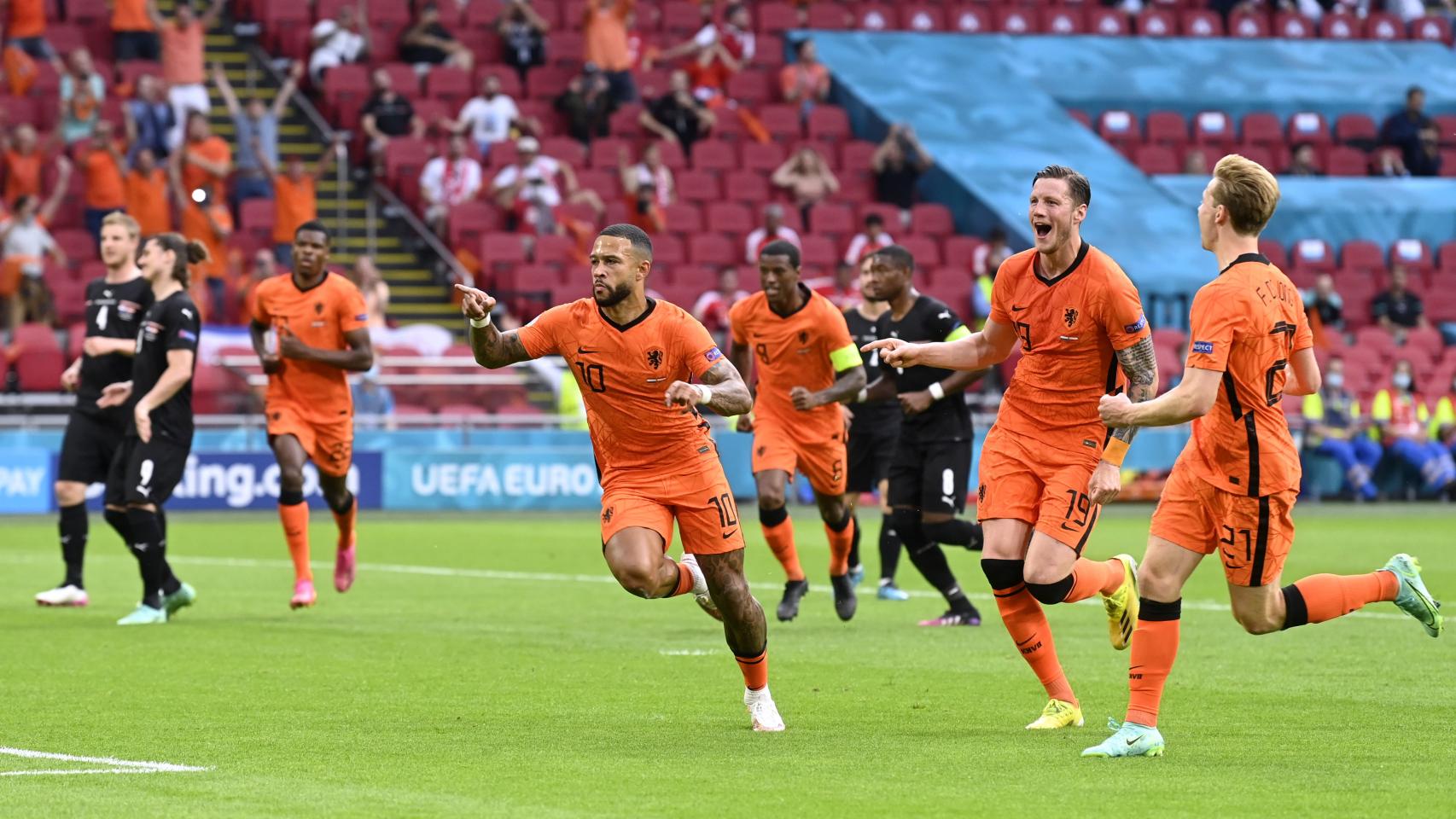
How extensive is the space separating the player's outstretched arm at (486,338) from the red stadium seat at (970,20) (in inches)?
1185

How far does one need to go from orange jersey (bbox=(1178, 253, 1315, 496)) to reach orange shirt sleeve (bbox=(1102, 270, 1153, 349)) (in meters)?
0.64

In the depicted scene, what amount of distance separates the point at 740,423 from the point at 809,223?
17.7 m

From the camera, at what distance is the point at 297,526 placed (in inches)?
594

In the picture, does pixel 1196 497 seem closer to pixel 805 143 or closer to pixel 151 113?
pixel 151 113

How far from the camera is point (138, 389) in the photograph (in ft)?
46.7

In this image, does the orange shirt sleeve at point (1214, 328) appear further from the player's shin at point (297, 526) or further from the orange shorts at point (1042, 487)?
the player's shin at point (297, 526)

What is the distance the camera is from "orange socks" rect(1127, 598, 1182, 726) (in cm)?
841

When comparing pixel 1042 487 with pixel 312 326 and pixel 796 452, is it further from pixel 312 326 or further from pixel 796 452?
pixel 312 326

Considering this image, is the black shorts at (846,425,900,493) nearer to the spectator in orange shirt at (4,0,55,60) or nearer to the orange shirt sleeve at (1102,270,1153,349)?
the orange shirt sleeve at (1102,270,1153,349)

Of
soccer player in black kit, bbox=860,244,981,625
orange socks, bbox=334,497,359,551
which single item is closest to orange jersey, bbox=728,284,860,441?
soccer player in black kit, bbox=860,244,981,625

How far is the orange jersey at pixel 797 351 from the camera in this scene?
14.2m

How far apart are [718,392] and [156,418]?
6.38m

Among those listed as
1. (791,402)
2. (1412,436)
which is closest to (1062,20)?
(1412,436)

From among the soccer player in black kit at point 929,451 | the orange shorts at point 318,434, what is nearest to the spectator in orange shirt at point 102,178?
the orange shorts at point 318,434
